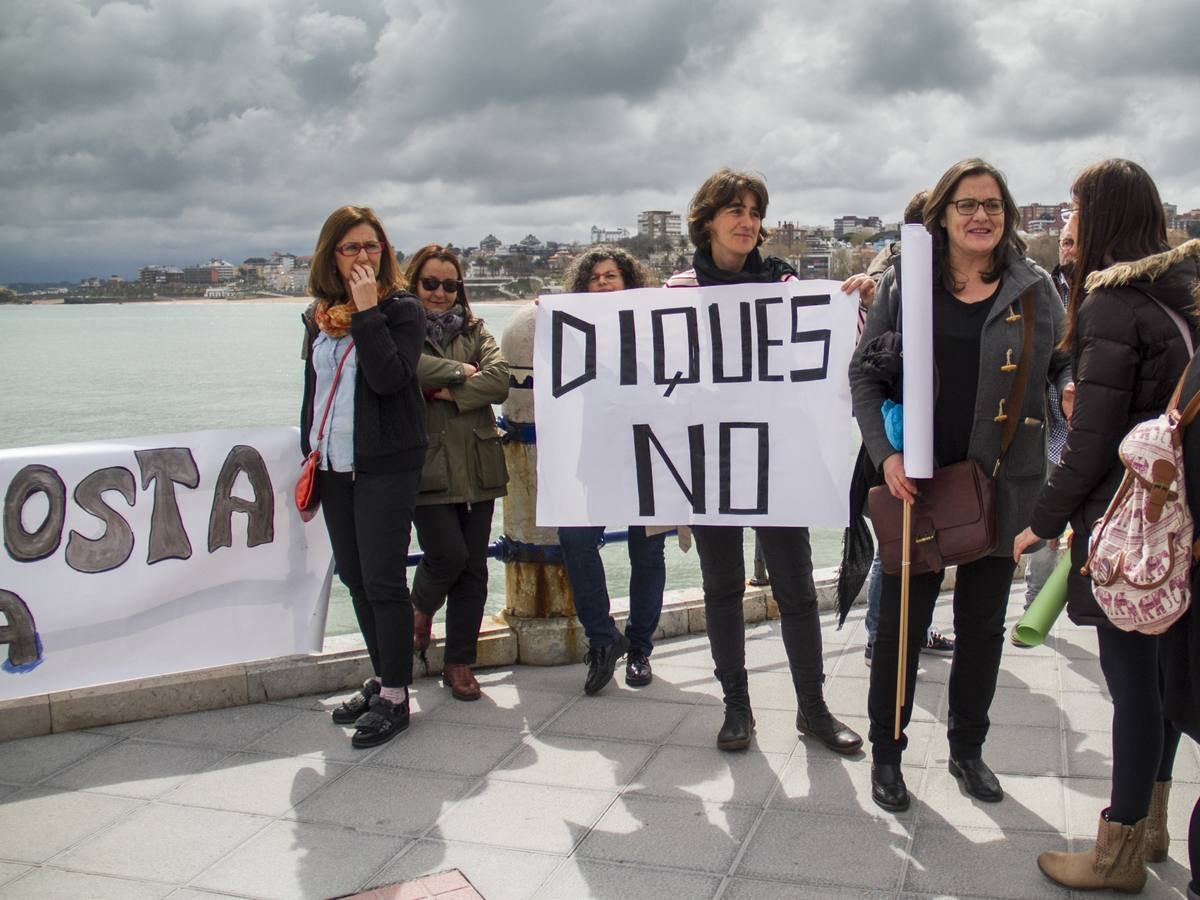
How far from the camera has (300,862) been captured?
3.29 metres

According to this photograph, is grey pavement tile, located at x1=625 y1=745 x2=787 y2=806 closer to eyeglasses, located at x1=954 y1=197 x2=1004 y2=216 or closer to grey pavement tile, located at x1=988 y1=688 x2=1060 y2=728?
grey pavement tile, located at x1=988 y1=688 x2=1060 y2=728

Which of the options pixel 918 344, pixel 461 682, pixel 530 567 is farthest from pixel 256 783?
pixel 918 344

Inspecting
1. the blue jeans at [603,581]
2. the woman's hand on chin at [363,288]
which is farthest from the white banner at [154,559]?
the blue jeans at [603,581]

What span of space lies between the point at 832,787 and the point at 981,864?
2.03 ft

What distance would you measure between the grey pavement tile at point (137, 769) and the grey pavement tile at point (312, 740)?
18cm

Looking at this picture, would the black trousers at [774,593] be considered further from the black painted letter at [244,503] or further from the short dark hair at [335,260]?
the black painted letter at [244,503]

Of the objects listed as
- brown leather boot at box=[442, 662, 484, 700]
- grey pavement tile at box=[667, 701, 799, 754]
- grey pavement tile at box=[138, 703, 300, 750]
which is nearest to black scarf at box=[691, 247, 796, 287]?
grey pavement tile at box=[667, 701, 799, 754]

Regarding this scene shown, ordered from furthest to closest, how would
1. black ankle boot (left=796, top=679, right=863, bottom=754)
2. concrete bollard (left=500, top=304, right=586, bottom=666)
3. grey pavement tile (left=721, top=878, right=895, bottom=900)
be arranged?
1. concrete bollard (left=500, top=304, right=586, bottom=666)
2. black ankle boot (left=796, top=679, right=863, bottom=754)
3. grey pavement tile (left=721, top=878, right=895, bottom=900)

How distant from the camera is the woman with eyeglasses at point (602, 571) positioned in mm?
4656

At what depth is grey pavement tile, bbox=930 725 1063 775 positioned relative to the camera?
3.79m

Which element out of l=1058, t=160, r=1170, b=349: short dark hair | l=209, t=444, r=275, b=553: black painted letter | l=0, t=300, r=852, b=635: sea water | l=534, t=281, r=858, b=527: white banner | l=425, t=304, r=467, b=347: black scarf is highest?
l=1058, t=160, r=1170, b=349: short dark hair

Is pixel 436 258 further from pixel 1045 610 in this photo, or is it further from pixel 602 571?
pixel 1045 610

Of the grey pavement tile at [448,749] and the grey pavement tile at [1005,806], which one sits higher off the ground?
the grey pavement tile at [1005,806]

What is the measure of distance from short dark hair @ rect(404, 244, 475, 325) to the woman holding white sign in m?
0.99
